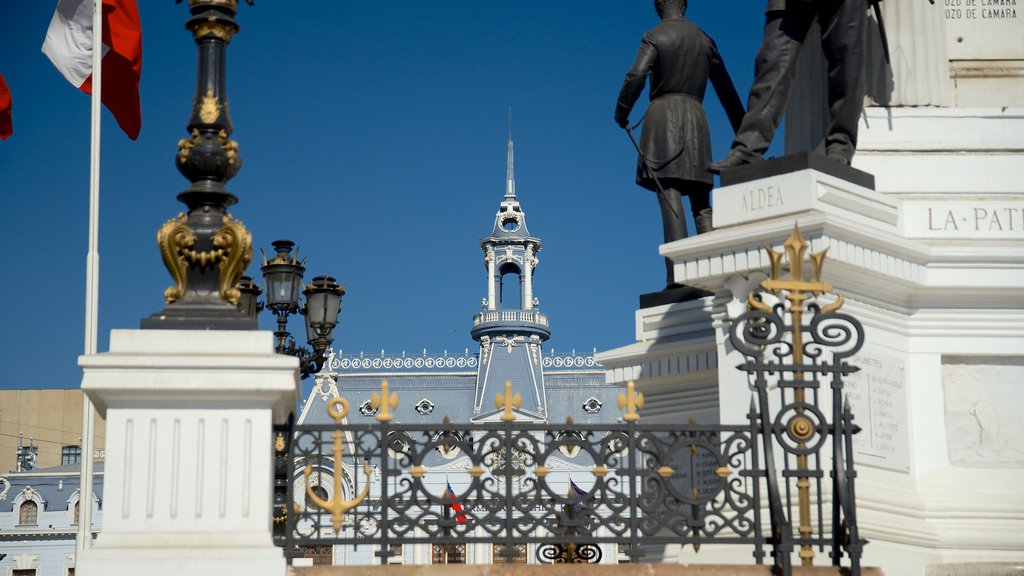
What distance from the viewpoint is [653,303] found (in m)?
13.1

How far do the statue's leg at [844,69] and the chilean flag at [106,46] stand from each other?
10603 millimetres

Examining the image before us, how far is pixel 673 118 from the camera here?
1318 cm

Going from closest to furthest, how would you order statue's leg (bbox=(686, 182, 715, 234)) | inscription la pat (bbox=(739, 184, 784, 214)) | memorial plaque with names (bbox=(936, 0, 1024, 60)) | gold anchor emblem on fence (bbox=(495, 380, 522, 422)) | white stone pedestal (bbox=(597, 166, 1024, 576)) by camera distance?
1. gold anchor emblem on fence (bbox=(495, 380, 522, 422))
2. white stone pedestal (bbox=(597, 166, 1024, 576))
3. inscription la pat (bbox=(739, 184, 784, 214))
4. memorial plaque with names (bbox=(936, 0, 1024, 60))
5. statue's leg (bbox=(686, 182, 715, 234))

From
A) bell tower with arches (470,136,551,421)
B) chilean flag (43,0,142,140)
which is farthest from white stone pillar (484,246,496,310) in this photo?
chilean flag (43,0,142,140)

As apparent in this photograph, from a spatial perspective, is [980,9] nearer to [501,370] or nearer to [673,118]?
[673,118]

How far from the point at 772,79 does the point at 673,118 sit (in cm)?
203

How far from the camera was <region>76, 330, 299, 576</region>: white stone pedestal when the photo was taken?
768 cm

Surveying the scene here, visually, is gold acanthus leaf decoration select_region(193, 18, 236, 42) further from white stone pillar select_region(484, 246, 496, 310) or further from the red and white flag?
white stone pillar select_region(484, 246, 496, 310)

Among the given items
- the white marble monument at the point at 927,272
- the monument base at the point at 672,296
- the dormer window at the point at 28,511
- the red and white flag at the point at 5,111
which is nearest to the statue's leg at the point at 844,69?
the white marble monument at the point at 927,272

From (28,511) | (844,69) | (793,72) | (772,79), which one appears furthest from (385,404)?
(28,511)

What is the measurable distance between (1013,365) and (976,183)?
4.60 feet

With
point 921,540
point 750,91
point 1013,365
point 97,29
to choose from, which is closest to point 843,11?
point 750,91

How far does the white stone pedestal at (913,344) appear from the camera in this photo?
10172 mm

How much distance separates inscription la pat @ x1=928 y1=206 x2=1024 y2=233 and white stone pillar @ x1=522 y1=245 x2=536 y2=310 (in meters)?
73.7
